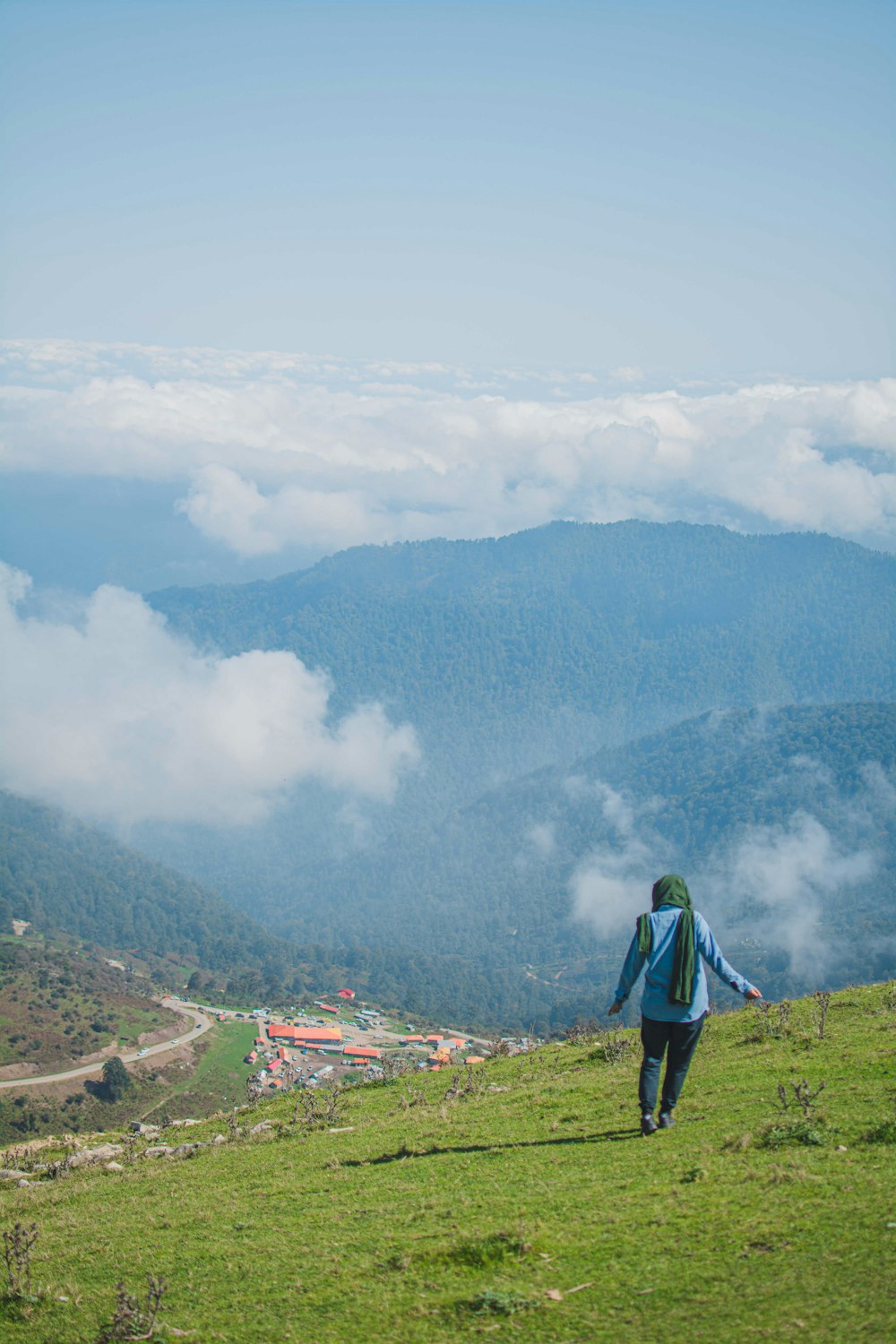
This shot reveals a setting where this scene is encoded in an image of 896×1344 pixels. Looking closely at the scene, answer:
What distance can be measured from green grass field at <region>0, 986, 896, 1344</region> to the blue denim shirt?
119 centimetres

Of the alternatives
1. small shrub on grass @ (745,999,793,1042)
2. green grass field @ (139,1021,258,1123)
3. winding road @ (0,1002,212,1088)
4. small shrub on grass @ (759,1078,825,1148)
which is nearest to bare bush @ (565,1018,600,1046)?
small shrub on grass @ (745,999,793,1042)

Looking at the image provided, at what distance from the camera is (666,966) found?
9125 millimetres

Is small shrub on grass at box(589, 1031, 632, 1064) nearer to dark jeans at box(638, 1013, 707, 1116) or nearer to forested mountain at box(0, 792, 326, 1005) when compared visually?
dark jeans at box(638, 1013, 707, 1116)

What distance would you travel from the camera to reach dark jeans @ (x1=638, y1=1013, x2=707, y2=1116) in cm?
926

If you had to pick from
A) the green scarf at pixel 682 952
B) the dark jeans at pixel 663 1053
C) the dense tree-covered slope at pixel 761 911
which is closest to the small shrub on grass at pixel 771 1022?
the dark jeans at pixel 663 1053

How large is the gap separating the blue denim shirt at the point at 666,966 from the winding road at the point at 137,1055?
6060cm

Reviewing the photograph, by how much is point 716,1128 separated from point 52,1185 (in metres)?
9.15

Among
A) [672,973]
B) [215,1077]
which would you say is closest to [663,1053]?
[672,973]

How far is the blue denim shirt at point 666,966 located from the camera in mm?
9109

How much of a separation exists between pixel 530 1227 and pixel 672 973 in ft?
8.35

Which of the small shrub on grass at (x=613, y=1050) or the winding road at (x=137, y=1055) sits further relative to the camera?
the winding road at (x=137, y=1055)

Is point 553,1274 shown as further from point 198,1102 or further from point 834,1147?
point 198,1102

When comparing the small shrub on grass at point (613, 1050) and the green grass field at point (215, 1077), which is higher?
the small shrub on grass at point (613, 1050)

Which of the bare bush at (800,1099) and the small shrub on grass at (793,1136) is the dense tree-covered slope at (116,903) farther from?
the small shrub on grass at (793,1136)
